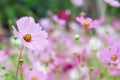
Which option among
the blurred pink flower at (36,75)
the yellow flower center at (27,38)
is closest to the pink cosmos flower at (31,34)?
the yellow flower center at (27,38)

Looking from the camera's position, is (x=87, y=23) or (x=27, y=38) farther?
(x=87, y=23)

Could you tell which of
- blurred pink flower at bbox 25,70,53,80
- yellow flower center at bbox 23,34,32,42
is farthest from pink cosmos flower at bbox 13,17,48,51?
blurred pink flower at bbox 25,70,53,80

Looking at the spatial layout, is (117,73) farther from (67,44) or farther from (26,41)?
(67,44)

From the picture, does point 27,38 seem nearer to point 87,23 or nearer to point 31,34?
point 31,34

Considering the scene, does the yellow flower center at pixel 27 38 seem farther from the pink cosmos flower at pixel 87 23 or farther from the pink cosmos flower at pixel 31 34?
the pink cosmos flower at pixel 87 23

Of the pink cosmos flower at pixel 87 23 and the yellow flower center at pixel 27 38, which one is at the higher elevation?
the pink cosmos flower at pixel 87 23

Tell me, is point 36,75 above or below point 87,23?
below

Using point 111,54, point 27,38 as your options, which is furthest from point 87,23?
point 27,38

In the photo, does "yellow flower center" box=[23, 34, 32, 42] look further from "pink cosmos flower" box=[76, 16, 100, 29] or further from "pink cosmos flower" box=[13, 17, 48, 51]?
"pink cosmos flower" box=[76, 16, 100, 29]
